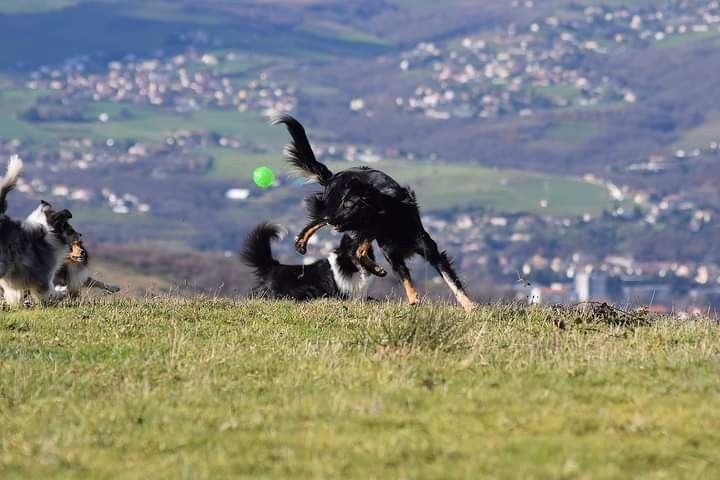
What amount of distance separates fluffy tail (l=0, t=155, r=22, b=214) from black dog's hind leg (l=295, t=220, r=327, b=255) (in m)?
3.18

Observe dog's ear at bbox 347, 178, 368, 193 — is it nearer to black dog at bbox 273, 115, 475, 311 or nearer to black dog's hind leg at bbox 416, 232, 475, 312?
black dog at bbox 273, 115, 475, 311

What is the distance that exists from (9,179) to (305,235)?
10.9 ft

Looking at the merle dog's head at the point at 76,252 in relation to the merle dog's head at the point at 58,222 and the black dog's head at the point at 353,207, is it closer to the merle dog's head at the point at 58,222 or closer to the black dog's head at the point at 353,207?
the merle dog's head at the point at 58,222

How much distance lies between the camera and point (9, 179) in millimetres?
16766

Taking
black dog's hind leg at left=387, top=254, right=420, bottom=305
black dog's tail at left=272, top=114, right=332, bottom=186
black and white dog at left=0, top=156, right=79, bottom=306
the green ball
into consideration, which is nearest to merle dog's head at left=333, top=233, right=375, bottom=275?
black dog's tail at left=272, top=114, right=332, bottom=186

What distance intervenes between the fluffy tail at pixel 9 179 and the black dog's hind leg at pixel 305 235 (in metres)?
3.18

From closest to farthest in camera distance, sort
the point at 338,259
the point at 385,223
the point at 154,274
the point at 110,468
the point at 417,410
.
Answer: the point at 110,468 → the point at 417,410 → the point at 385,223 → the point at 338,259 → the point at 154,274

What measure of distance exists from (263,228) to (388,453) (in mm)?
13640

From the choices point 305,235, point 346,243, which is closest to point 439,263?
point 305,235

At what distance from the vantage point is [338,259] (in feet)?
68.2

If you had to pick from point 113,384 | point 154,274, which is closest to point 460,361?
point 113,384

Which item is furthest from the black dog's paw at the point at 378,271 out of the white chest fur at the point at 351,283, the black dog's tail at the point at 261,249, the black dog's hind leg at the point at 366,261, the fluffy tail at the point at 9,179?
the black dog's tail at the point at 261,249

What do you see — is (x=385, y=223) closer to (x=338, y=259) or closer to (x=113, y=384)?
(x=338, y=259)

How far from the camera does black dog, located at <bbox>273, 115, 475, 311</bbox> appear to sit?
654 inches
